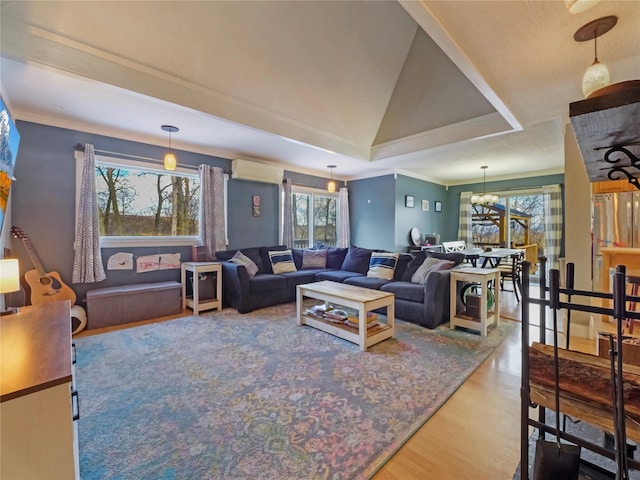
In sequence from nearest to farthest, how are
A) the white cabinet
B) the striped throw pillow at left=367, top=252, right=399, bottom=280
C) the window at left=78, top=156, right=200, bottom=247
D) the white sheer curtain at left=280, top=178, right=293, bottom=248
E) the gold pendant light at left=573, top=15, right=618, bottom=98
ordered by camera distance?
the white cabinet, the gold pendant light at left=573, top=15, right=618, bottom=98, the window at left=78, top=156, right=200, bottom=247, the striped throw pillow at left=367, top=252, right=399, bottom=280, the white sheer curtain at left=280, top=178, right=293, bottom=248

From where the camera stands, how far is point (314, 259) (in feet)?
16.8

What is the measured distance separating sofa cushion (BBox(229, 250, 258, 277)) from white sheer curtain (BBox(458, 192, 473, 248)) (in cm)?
553

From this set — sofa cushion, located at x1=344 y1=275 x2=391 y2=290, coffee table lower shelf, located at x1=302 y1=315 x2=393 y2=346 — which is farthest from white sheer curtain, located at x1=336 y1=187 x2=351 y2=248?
coffee table lower shelf, located at x1=302 y1=315 x2=393 y2=346

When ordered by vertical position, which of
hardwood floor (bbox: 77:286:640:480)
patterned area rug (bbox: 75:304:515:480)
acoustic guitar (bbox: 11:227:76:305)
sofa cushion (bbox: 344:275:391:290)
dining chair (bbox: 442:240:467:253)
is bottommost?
hardwood floor (bbox: 77:286:640:480)

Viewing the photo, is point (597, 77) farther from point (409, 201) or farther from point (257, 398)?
point (409, 201)

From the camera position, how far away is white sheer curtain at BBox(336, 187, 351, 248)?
659 cm

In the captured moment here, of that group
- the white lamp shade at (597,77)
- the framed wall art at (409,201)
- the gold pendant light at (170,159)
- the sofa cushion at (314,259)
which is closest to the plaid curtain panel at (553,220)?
the framed wall art at (409,201)

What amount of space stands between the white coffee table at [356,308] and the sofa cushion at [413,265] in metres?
1.02

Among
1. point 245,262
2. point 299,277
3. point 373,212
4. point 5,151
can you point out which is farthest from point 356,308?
point 373,212

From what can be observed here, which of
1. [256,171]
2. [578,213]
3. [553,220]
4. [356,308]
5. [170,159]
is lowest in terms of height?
[356,308]

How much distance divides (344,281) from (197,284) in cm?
206

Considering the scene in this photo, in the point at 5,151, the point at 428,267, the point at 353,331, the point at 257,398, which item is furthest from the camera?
the point at 428,267

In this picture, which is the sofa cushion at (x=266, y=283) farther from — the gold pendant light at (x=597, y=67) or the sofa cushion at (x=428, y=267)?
the gold pendant light at (x=597, y=67)

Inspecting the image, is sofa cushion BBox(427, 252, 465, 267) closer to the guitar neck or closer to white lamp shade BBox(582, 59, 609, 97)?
white lamp shade BBox(582, 59, 609, 97)
